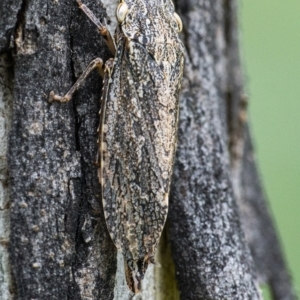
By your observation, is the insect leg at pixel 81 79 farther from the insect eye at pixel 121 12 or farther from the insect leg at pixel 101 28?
the insect eye at pixel 121 12

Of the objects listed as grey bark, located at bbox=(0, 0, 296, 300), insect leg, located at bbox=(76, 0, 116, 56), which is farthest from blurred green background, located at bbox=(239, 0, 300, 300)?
insect leg, located at bbox=(76, 0, 116, 56)

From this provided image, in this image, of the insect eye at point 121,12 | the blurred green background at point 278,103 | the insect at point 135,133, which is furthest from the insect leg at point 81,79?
the blurred green background at point 278,103

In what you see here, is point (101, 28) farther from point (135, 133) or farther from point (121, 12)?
point (135, 133)

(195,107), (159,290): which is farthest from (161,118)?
(159,290)

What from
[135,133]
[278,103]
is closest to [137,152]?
[135,133]

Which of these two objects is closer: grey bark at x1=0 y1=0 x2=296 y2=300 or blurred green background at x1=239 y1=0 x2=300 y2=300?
grey bark at x1=0 y1=0 x2=296 y2=300

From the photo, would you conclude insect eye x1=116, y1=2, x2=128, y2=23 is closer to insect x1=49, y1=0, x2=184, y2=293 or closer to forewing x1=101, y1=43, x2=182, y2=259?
insect x1=49, y1=0, x2=184, y2=293
